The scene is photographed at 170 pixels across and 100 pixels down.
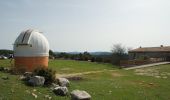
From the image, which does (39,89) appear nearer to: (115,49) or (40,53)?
(40,53)

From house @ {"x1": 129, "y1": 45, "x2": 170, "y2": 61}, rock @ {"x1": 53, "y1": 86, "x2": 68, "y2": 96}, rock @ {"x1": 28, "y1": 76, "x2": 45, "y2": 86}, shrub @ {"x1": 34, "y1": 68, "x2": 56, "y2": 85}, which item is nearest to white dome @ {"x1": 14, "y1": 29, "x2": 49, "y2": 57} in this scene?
shrub @ {"x1": 34, "y1": 68, "x2": 56, "y2": 85}

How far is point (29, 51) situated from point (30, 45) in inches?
22.5

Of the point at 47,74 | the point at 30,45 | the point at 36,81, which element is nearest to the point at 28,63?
the point at 30,45

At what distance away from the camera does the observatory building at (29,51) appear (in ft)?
86.3

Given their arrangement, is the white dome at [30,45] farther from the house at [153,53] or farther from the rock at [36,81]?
the house at [153,53]

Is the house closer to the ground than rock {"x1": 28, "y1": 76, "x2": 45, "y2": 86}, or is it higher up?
higher up

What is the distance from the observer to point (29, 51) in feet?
86.3

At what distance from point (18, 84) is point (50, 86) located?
1.91 metres

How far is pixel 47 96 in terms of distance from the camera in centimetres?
1383

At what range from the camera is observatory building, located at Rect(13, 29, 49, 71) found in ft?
86.3

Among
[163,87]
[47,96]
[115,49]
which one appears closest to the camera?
[47,96]

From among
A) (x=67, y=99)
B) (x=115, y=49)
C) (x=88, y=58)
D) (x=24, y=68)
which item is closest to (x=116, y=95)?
(x=67, y=99)

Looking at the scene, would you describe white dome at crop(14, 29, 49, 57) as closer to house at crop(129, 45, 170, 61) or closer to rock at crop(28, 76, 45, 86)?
rock at crop(28, 76, 45, 86)

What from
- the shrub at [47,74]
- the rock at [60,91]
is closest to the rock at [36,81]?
the shrub at [47,74]
